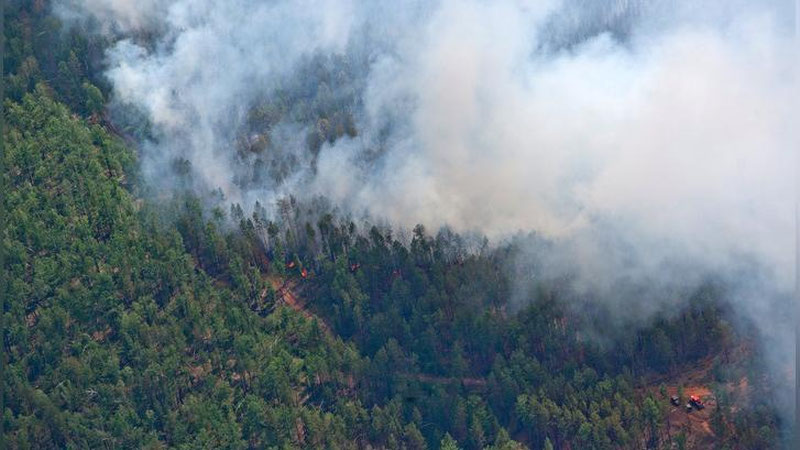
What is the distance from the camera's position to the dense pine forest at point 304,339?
157 metres

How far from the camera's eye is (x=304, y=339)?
165750 millimetres

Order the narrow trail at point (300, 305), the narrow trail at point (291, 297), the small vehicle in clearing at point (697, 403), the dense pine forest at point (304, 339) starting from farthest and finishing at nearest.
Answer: the narrow trail at point (291, 297), the narrow trail at point (300, 305), the dense pine forest at point (304, 339), the small vehicle in clearing at point (697, 403)

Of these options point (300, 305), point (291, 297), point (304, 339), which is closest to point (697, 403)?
point (304, 339)

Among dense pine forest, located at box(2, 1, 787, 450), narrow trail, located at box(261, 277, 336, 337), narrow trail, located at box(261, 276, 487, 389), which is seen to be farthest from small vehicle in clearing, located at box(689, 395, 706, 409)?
narrow trail, located at box(261, 277, 336, 337)

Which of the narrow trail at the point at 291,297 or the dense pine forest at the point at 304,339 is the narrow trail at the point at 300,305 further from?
the dense pine forest at the point at 304,339

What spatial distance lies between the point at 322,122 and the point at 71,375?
46.1 metres

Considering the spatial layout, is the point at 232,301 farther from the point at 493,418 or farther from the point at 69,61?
the point at 69,61

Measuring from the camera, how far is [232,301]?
16962cm

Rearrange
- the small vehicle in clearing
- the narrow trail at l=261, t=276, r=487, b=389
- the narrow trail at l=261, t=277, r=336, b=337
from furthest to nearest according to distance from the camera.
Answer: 1. the narrow trail at l=261, t=277, r=336, b=337
2. the narrow trail at l=261, t=276, r=487, b=389
3. the small vehicle in clearing

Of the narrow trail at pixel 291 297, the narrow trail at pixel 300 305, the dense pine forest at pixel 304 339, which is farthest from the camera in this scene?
the narrow trail at pixel 291 297

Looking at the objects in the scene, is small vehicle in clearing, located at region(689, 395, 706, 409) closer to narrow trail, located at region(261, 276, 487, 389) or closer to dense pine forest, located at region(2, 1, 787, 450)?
dense pine forest, located at region(2, 1, 787, 450)

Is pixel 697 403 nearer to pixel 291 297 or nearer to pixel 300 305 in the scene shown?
pixel 300 305

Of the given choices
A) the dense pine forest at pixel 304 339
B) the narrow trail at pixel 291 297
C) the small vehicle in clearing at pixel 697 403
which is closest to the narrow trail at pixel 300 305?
the narrow trail at pixel 291 297

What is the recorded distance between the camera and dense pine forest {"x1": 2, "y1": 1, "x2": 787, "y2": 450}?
514ft
